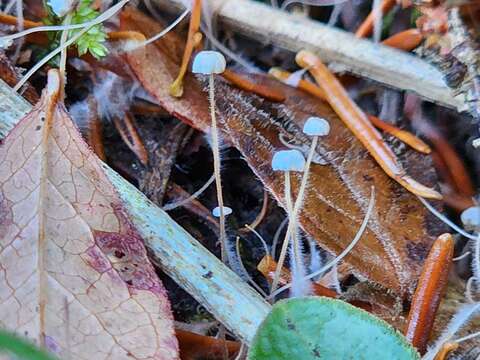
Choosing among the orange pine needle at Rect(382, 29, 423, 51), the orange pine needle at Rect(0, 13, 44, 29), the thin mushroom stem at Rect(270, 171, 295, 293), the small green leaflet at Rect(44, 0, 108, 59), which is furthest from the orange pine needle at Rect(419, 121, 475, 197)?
the orange pine needle at Rect(0, 13, 44, 29)

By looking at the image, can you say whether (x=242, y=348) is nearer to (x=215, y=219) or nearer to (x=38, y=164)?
(x=215, y=219)

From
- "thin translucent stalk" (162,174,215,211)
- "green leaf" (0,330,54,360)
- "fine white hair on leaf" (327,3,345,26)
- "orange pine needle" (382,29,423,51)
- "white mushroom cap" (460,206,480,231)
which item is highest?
"fine white hair on leaf" (327,3,345,26)

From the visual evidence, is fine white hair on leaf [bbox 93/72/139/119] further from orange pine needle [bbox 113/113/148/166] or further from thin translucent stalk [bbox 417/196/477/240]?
thin translucent stalk [bbox 417/196/477/240]

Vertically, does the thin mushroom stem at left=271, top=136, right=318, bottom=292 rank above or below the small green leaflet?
below

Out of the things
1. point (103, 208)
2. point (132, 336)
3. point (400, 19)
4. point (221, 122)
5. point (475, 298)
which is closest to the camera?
point (132, 336)

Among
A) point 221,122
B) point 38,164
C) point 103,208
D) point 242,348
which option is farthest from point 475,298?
point 38,164

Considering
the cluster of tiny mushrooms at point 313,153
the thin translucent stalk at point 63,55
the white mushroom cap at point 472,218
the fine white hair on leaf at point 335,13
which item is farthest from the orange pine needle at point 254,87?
the white mushroom cap at point 472,218
